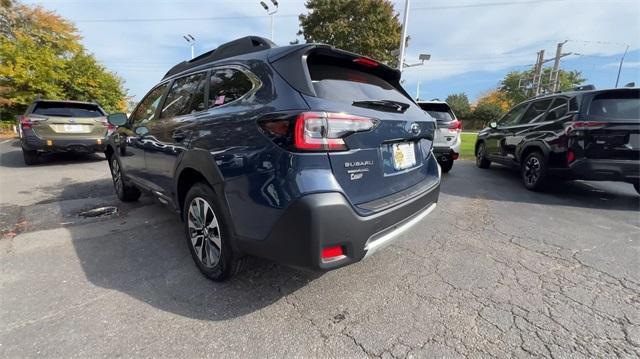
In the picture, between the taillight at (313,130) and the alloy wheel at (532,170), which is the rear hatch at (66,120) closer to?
the taillight at (313,130)

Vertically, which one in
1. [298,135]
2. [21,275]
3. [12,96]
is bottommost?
[21,275]

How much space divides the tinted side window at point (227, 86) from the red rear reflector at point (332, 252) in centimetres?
119

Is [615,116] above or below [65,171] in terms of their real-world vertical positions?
above

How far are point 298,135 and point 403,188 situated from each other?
103 cm

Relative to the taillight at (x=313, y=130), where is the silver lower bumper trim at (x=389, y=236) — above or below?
below

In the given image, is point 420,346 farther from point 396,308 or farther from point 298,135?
point 298,135

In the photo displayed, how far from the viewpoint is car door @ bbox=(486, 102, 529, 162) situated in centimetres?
660

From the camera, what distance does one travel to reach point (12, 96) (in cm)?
1758

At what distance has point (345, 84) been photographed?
A: 221 centimetres

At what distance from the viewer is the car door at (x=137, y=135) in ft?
11.6

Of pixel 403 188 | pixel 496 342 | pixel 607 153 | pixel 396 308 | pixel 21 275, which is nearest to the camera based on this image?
pixel 496 342

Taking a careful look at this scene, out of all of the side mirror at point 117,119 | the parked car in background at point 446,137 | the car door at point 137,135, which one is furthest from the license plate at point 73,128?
the parked car in background at point 446,137

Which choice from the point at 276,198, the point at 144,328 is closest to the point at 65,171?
the point at 144,328

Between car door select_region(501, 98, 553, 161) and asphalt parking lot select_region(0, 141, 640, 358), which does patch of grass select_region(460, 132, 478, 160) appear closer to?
car door select_region(501, 98, 553, 161)
